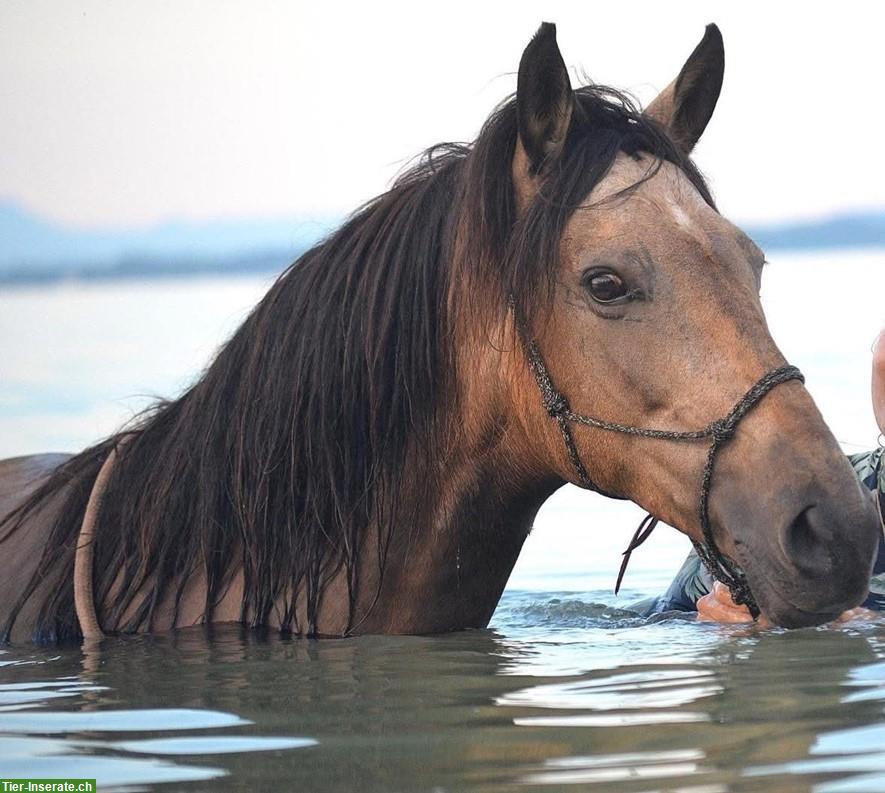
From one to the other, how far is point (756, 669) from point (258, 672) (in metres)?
1.12

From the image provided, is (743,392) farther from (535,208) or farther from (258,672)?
(258,672)

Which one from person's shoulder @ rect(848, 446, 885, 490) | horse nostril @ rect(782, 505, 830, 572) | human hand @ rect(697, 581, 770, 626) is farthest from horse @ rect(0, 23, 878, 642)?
person's shoulder @ rect(848, 446, 885, 490)

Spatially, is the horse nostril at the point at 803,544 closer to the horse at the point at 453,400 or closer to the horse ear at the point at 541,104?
the horse at the point at 453,400

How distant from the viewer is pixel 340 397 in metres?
3.57

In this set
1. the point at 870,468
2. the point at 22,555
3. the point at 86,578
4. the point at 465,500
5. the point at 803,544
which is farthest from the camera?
the point at 870,468

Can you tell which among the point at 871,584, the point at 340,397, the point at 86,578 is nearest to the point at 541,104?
the point at 340,397

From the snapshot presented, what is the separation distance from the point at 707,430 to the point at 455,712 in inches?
30.0

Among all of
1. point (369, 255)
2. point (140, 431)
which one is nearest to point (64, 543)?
point (140, 431)

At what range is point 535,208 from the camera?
11.1 feet

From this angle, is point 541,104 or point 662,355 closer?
point 662,355

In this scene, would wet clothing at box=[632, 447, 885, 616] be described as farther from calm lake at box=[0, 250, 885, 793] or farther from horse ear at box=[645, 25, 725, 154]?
horse ear at box=[645, 25, 725, 154]

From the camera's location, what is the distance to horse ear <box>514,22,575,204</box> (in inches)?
132

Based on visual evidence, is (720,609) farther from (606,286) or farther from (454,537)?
(606,286)

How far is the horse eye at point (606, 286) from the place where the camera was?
10.6 feet
